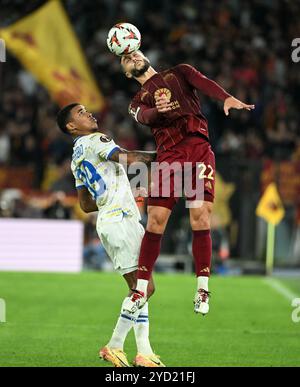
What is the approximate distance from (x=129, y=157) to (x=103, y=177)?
31cm

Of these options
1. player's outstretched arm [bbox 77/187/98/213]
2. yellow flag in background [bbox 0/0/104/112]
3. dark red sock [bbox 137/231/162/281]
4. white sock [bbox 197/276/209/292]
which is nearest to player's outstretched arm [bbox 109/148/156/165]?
player's outstretched arm [bbox 77/187/98/213]

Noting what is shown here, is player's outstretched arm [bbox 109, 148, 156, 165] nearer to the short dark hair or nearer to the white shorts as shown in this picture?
the white shorts

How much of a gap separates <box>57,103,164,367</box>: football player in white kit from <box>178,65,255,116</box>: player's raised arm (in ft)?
2.48

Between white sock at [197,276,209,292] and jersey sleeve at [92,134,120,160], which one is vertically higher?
jersey sleeve at [92,134,120,160]

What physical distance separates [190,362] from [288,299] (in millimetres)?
6713

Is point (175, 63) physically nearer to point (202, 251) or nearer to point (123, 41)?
point (123, 41)

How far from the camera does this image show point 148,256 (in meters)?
10.1

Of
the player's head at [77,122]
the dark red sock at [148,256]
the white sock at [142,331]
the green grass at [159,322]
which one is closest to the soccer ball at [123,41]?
the player's head at [77,122]

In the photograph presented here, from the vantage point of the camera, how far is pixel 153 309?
1498cm

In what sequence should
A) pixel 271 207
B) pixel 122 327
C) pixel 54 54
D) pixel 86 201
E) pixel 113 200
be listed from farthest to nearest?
pixel 54 54 → pixel 271 207 → pixel 86 201 → pixel 113 200 → pixel 122 327

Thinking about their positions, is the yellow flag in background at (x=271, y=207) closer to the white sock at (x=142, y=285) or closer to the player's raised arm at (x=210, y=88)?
the player's raised arm at (x=210, y=88)

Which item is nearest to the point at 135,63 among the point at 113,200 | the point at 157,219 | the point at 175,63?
the point at 113,200

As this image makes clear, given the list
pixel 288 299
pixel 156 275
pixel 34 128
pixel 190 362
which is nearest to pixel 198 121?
pixel 190 362

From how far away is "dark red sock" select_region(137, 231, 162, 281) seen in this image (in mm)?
10109
